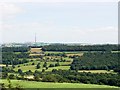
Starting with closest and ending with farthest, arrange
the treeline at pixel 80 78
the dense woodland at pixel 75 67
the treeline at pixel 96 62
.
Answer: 1. the treeline at pixel 80 78
2. the dense woodland at pixel 75 67
3. the treeline at pixel 96 62

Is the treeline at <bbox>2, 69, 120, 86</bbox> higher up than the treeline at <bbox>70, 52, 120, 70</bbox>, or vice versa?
the treeline at <bbox>70, 52, 120, 70</bbox>

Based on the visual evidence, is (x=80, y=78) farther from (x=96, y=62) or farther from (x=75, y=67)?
(x=96, y=62)

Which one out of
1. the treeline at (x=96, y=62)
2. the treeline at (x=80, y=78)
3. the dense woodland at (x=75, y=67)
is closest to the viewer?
the treeline at (x=80, y=78)

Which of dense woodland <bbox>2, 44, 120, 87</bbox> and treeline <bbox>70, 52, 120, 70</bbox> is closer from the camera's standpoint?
dense woodland <bbox>2, 44, 120, 87</bbox>

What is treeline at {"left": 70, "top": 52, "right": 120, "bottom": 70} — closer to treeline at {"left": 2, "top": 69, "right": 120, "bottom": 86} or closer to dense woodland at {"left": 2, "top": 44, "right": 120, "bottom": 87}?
dense woodland at {"left": 2, "top": 44, "right": 120, "bottom": 87}

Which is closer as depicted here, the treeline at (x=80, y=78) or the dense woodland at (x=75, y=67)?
the treeline at (x=80, y=78)

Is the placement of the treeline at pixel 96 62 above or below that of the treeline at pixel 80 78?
above

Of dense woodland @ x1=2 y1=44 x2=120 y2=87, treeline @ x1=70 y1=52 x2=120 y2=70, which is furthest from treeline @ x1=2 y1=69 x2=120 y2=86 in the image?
treeline @ x1=70 y1=52 x2=120 y2=70

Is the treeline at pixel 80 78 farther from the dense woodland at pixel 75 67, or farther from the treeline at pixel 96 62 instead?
the treeline at pixel 96 62

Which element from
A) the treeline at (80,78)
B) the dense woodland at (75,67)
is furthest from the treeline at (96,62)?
the treeline at (80,78)
